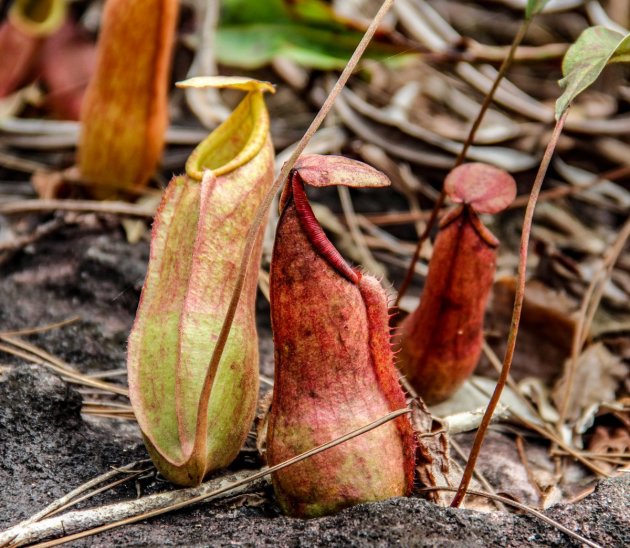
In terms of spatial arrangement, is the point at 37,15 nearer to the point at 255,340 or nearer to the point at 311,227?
the point at 255,340

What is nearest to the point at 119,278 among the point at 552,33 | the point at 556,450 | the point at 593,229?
the point at 556,450

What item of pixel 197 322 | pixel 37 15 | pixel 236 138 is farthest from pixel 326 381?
pixel 37 15

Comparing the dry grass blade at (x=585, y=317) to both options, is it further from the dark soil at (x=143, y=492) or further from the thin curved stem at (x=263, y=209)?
the thin curved stem at (x=263, y=209)

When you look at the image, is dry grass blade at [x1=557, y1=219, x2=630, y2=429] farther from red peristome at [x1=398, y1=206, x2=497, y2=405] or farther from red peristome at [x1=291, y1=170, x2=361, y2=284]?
red peristome at [x1=291, y1=170, x2=361, y2=284]

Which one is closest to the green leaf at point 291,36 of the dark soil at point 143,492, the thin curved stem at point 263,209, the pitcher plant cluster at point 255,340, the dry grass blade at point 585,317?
the dry grass blade at point 585,317

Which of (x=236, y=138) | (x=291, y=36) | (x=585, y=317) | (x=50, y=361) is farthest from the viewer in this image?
(x=291, y=36)
